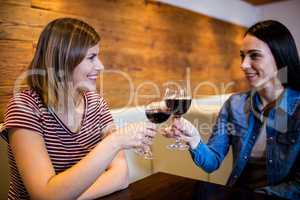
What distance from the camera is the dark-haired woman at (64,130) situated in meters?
0.87

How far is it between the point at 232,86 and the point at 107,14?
2.28 meters

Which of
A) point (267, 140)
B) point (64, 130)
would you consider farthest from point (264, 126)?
A: point (64, 130)

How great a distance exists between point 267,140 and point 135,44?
4.73 ft

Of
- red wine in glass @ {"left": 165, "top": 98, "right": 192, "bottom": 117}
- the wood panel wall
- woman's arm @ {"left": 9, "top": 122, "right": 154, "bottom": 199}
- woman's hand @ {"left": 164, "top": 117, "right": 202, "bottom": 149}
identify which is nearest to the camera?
woman's arm @ {"left": 9, "top": 122, "right": 154, "bottom": 199}

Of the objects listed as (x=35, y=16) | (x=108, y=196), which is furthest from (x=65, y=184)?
(x=35, y=16)

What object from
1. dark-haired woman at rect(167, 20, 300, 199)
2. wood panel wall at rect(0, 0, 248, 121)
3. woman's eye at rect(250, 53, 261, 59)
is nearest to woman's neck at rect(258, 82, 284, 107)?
dark-haired woman at rect(167, 20, 300, 199)

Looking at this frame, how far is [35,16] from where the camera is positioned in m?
1.77

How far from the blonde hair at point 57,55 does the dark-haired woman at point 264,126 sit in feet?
1.55

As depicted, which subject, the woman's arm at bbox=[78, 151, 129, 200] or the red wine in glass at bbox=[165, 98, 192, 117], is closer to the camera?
the woman's arm at bbox=[78, 151, 129, 200]

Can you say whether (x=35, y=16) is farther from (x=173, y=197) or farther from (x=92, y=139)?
(x=173, y=197)

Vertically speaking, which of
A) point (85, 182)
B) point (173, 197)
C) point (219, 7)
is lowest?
point (173, 197)

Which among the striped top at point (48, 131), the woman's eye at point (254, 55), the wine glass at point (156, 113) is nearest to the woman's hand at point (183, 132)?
the wine glass at point (156, 113)

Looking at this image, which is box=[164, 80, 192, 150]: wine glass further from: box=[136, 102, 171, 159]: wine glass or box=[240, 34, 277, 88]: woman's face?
box=[240, 34, 277, 88]: woman's face

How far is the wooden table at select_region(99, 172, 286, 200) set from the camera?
3.19 ft
